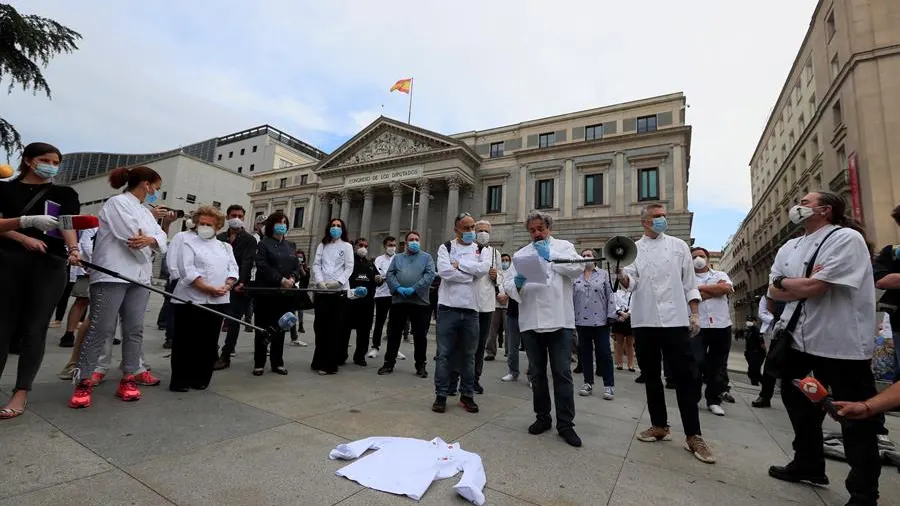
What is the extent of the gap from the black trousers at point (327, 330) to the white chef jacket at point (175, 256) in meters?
1.71

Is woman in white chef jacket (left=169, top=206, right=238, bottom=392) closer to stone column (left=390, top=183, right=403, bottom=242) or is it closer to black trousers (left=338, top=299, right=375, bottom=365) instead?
black trousers (left=338, top=299, right=375, bottom=365)

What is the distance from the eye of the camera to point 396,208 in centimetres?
3186

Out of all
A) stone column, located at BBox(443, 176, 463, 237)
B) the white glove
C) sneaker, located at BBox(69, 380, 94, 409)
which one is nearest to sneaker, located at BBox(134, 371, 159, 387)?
sneaker, located at BBox(69, 380, 94, 409)

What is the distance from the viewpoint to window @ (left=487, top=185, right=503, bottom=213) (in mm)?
30797

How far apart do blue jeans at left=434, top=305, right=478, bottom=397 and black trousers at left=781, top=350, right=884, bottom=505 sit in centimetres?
260

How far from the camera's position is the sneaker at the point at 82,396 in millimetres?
3186

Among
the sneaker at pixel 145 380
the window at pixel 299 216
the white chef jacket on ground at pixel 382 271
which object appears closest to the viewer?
the sneaker at pixel 145 380

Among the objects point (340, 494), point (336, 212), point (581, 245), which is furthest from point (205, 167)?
point (340, 494)

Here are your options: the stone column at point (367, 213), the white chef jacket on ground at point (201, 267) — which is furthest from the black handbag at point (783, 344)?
the stone column at point (367, 213)

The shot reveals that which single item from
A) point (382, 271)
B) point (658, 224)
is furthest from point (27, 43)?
point (658, 224)

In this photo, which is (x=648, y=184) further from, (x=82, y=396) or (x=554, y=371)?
(x=82, y=396)

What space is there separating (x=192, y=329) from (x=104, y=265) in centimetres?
99

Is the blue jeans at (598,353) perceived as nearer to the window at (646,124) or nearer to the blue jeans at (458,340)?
the blue jeans at (458,340)

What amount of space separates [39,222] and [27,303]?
0.74 meters
